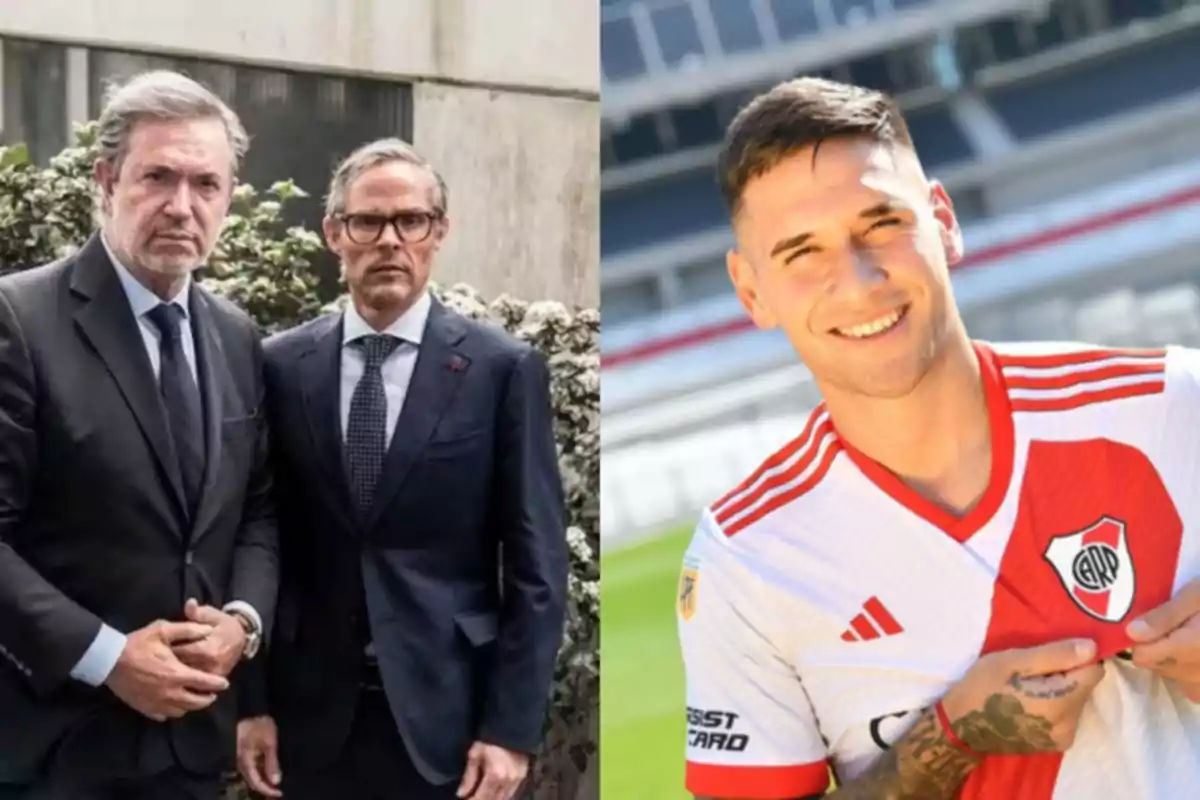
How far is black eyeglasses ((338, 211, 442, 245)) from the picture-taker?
254 cm

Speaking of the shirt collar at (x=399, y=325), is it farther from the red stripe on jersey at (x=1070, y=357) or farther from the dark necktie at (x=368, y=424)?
the red stripe on jersey at (x=1070, y=357)

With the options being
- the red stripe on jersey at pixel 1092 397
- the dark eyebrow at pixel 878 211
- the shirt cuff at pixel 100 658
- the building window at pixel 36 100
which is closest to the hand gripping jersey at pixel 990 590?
the red stripe on jersey at pixel 1092 397

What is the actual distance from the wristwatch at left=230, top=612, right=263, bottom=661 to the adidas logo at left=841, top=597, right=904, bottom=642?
1.05 metres

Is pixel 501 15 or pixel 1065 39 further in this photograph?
pixel 501 15

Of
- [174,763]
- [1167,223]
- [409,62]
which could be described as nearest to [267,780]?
[174,763]

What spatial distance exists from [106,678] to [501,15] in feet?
4.68

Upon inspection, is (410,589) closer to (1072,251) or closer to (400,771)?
(400,771)

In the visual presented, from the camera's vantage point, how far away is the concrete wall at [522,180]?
2.59 m

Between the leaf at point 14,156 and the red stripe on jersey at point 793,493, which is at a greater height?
the leaf at point 14,156

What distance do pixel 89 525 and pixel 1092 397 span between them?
174cm

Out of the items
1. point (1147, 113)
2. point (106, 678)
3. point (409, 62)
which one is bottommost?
point (106, 678)

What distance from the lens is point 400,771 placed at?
2.46 meters

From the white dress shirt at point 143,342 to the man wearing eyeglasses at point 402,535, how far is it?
14 centimetres

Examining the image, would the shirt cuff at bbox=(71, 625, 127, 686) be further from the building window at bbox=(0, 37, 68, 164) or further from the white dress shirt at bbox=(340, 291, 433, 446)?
the building window at bbox=(0, 37, 68, 164)
